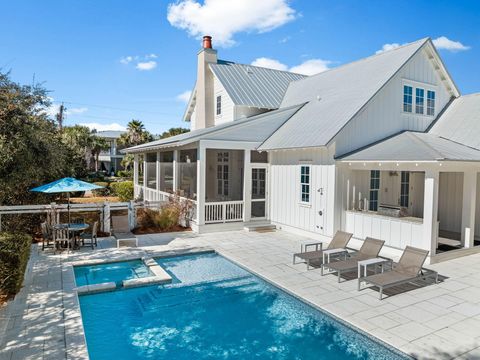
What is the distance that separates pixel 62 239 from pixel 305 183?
30.4ft

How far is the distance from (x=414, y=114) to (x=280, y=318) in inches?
461

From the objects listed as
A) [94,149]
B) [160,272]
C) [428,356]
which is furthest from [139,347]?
[94,149]

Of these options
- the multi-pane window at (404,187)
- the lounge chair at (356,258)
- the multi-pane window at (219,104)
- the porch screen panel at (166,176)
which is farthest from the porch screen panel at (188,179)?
the multi-pane window at (404,187)

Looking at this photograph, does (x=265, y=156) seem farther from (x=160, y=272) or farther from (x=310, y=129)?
(x=160, y=272)

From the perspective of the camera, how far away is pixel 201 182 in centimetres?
1423

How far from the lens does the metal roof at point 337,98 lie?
13008 millimetres

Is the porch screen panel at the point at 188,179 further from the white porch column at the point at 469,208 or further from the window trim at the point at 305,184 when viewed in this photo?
the white porch column at the point at 469,208

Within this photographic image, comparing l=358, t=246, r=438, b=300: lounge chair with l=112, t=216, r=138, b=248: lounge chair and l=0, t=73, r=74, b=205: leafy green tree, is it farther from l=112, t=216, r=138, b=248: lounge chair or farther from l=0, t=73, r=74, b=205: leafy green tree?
l=0, t=73, r=74, b=205: leafy green tree

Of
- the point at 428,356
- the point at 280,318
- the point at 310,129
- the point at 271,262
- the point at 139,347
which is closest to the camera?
the point at 428,356

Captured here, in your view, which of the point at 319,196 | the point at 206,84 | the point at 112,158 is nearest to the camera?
the point at 319,196

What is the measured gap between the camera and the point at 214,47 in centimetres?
2253

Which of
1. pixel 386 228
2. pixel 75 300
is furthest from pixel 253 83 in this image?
pixel 75 300

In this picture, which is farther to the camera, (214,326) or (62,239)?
(62,239)

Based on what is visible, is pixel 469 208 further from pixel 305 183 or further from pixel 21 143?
pixel 21 143
